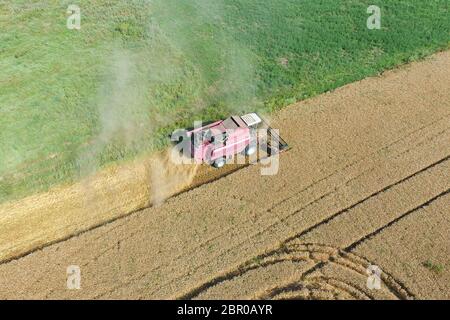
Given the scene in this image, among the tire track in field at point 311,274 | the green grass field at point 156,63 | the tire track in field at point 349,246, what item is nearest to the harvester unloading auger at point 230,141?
the green grass field at point 156,63

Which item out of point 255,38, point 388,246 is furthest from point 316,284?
point 255,38

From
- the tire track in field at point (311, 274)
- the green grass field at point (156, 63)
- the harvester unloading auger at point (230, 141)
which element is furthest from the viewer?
the green grass field at point (156, 63)

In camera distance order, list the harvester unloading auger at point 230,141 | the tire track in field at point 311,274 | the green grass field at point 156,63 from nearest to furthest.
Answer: the tire track in field at point 311,274, the harvester unloading auger at point 230,141, the green grass field at point 156,63

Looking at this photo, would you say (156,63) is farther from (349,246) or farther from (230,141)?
(349,246)

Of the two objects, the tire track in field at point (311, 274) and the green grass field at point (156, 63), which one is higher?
the green grass field at point (156, 63)

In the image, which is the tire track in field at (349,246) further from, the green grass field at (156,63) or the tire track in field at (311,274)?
the green grass field at (156,63)

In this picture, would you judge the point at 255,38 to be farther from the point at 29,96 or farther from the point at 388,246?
the point at 388,246
